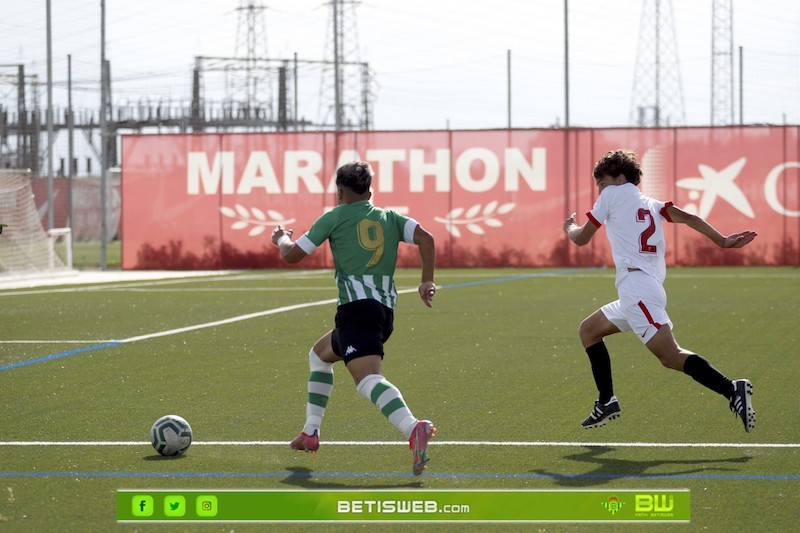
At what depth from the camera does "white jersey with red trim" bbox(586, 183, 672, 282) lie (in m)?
8.34

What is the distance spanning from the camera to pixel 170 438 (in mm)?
7695

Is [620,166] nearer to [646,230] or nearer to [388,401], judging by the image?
A: [646,230]

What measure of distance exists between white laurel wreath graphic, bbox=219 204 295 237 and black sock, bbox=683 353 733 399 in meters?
27.8

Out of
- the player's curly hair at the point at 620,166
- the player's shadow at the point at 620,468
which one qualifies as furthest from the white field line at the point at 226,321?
the player's shadow at the point at 620,468

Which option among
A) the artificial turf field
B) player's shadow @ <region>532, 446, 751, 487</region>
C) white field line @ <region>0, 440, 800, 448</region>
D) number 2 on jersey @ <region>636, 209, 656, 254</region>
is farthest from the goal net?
player's shadow @ <region>532, 446, 751, 487</region>

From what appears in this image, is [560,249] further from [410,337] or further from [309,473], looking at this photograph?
[309,473]

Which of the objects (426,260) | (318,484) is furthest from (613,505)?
(426,260)

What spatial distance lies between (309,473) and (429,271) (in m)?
1.36

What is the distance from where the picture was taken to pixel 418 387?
10.9 meters

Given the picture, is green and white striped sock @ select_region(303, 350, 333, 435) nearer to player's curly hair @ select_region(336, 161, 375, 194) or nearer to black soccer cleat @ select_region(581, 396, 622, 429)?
player's curly hair @ select_region(336, 161, 375, 194)

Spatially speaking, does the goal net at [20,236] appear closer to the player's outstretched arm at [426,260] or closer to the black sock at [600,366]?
the black sock at [600,366]

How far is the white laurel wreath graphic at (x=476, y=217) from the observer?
34875 mm

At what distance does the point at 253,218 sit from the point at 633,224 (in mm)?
28142

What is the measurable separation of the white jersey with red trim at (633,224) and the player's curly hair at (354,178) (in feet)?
5.52
